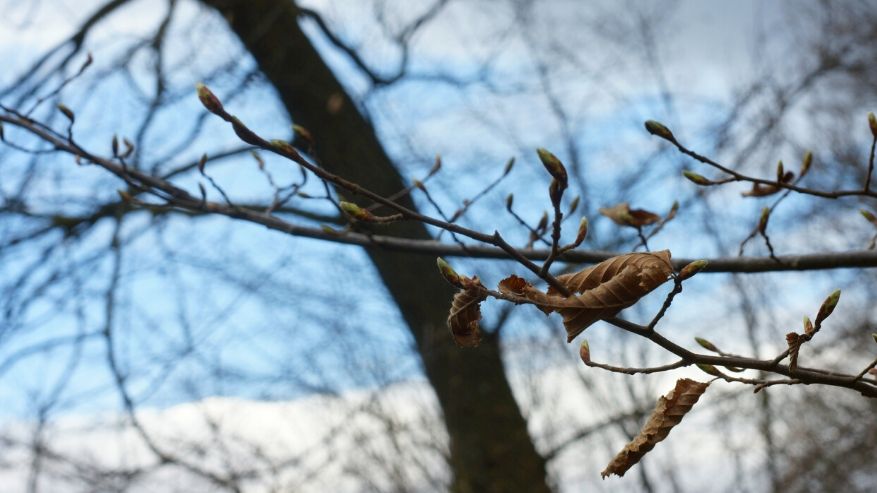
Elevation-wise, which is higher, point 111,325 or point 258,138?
point 111,325

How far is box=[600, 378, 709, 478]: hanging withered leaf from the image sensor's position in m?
1.13

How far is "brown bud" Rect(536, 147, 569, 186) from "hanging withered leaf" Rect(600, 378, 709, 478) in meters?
0.31

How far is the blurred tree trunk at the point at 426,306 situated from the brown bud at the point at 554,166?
12.5 feet

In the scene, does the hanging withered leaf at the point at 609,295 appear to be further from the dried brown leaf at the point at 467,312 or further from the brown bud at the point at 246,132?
the brown bud at the point at 246,132

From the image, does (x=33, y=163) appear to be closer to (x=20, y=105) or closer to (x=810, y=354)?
(x=20, y=105)

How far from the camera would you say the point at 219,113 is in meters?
1.25

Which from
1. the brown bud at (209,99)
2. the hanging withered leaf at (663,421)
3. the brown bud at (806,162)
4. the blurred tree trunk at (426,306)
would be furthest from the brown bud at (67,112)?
the blurred tree trunk at (426,306)

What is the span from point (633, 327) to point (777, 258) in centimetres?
114

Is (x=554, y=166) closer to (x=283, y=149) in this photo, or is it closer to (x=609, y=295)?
(x=609, y=295)

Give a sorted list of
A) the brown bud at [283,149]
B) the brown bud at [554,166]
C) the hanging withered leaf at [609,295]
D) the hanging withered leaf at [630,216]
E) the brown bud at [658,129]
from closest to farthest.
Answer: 1. the hanging withered leaf at [609,295]
2. the brown bud at [554,166]
3. the brown bud at [283,149]
4. the brown bud at [658,129]
5. the hanging withered leaf at [630,216]

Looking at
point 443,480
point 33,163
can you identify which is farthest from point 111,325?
point 443,480

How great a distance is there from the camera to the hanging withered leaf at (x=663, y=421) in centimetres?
113

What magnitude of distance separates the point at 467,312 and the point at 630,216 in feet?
3.33

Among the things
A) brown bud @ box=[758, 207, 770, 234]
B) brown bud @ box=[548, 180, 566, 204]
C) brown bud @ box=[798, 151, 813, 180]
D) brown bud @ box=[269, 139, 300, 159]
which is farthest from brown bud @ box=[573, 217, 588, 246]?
brown bud @ box=[798, 151, 813, 180]
